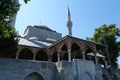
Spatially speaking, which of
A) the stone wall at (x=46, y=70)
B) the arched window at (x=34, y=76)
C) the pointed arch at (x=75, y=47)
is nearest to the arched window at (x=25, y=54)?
the pointed arch at (x=75, y=47)

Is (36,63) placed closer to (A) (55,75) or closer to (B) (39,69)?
(B) (39,69)

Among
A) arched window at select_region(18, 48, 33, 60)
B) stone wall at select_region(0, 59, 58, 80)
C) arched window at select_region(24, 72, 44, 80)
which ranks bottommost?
arched window at select_region(24, 72, 44, 80)

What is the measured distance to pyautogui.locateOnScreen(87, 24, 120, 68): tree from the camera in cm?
2870

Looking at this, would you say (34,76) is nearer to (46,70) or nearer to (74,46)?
(46,70)

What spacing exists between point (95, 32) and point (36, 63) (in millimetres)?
18222

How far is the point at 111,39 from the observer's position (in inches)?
1164

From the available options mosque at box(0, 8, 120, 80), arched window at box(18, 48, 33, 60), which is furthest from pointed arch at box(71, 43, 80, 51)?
arched window at box(18, 48, 33, 60)

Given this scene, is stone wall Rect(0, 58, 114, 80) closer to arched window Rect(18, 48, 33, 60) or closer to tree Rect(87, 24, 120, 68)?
arched window Rect(18, 48, 33, 60)

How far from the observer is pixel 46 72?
16.7 meters

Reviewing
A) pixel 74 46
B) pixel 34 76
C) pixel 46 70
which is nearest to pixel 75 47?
pixel 74 46

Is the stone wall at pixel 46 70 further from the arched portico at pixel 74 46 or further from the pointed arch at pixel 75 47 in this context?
the pointed arch at pixel 75 47

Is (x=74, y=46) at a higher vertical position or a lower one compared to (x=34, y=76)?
higher

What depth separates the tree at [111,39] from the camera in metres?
28.7

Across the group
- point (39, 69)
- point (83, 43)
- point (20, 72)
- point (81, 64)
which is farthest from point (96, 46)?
point (20, 72)
